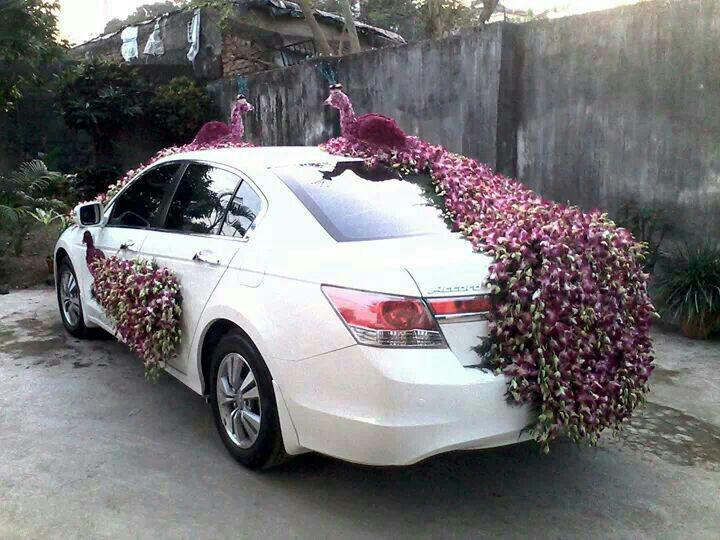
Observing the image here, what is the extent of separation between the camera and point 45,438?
403 centimetres

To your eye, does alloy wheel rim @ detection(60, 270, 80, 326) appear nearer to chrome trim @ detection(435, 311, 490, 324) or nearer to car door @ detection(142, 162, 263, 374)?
car door @ detection(142, 162, 263, 374)

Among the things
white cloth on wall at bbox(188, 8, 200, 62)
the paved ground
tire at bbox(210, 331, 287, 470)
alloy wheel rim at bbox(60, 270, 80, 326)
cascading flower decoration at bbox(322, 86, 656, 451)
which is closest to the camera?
cascading flower decoration at bbox(322, 86, 656, 451)

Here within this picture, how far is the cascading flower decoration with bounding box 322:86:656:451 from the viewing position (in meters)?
3.00

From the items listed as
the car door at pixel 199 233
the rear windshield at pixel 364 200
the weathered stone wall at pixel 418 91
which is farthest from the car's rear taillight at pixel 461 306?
the weathered stone wall at pixel 418 91

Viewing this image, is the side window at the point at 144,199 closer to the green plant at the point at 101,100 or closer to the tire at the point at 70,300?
the tire at the point at 70,300

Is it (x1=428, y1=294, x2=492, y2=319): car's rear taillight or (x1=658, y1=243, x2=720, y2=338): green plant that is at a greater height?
(x1=428, y1=294, x2=492, y2=319): car's rear taillight

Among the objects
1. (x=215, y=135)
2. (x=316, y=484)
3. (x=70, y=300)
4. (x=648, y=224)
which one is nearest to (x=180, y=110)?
(x=215, y=135)

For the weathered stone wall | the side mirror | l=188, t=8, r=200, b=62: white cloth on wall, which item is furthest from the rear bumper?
l=188, t=8, r=200, b=62: white cloth on wall

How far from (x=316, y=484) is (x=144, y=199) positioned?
7.84 ft

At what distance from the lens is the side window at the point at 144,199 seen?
466 cm

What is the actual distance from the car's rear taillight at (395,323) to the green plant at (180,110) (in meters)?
10.2

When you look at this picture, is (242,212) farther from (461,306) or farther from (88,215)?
(88,215)

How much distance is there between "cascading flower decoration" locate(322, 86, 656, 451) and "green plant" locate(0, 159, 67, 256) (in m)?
6.84

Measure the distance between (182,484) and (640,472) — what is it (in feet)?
7.47
